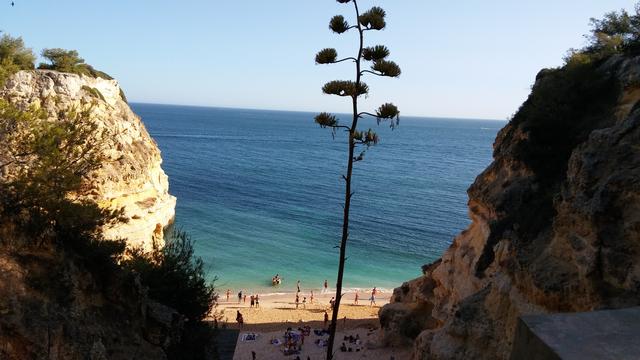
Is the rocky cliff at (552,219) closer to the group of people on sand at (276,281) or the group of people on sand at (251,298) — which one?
the group of people on sand at (251,298)

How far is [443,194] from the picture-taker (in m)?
62.3

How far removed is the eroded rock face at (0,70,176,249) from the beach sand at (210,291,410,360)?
23.2 feet

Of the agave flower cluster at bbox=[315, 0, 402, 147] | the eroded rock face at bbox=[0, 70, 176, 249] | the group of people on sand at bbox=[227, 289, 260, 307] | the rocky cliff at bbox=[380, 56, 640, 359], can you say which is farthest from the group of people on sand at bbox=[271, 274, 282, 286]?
the agave flower cluster at bbox=[315, 0, 402, 147]

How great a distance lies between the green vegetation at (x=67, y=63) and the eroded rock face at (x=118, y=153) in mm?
1811

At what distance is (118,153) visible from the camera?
31156mm

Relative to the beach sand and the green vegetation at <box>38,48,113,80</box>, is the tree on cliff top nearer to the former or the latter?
the beach sand

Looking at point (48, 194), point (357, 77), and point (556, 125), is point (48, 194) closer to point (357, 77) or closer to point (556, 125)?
point (357, 77)

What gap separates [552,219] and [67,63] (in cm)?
3719

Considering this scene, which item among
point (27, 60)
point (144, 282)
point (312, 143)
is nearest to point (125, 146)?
point (27, 60)

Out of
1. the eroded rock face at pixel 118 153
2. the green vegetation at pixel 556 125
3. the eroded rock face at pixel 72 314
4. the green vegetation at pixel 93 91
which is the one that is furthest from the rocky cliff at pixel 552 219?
the green vegetation at pixel 93 91

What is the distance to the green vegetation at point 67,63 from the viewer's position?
3659cm

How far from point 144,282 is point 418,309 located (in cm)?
1160

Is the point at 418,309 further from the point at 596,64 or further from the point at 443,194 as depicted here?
the point at 443,194

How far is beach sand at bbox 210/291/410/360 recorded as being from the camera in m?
21.0
